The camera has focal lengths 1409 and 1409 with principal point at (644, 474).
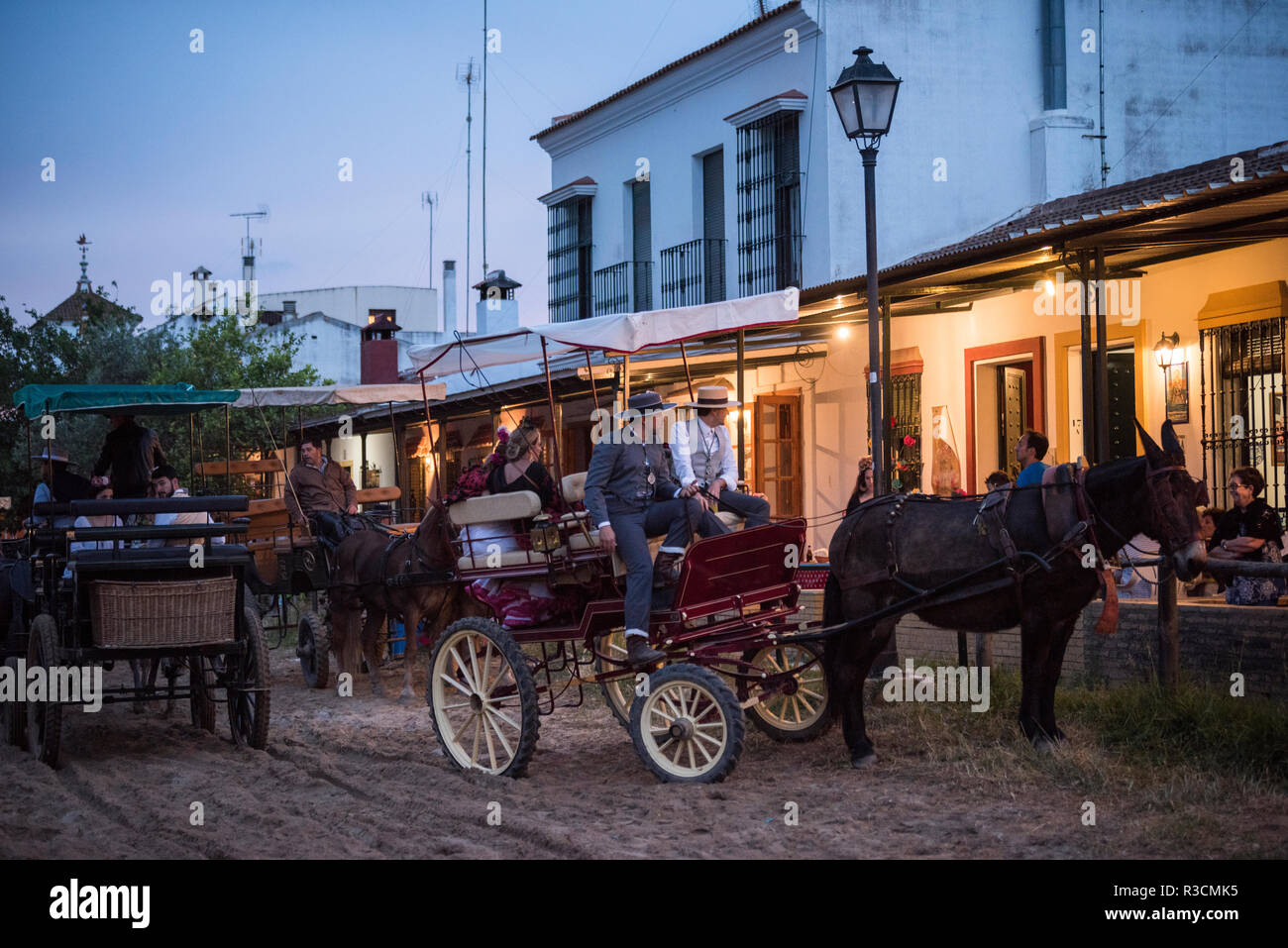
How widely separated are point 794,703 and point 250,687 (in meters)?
3.66

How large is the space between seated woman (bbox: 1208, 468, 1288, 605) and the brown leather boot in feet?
13.5

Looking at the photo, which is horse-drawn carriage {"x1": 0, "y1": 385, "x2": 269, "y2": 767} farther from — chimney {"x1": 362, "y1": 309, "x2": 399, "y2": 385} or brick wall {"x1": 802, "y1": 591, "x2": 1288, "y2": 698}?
chimney {"x1": 362, "y1": 309, "x2": 399, "y2": 385}

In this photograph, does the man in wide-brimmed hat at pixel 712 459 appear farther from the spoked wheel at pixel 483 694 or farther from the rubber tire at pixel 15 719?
the rubber tire at pixel 15 719

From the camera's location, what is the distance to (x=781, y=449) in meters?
19.5

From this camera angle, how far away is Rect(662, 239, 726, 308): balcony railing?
21.4 metres

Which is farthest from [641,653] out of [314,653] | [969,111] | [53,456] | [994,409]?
[969,111]

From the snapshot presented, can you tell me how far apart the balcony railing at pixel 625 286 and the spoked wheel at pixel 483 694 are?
48.7 feet

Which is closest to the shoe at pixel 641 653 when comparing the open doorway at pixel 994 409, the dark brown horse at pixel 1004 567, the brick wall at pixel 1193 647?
the dark brown horse at pixel 1004 567

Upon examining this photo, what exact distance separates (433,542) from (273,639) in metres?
7.51

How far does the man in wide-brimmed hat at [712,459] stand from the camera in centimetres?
899

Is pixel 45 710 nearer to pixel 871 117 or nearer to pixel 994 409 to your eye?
pixel 871 117

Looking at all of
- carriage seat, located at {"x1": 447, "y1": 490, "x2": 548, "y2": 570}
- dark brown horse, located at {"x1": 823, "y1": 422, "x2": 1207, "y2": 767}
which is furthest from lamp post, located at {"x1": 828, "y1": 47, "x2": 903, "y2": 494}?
carriage seat, located at {"x1": 447, "y1": 490, "x2": 548, "y2": 570}

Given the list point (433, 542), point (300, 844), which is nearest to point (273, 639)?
point (433, 542)
